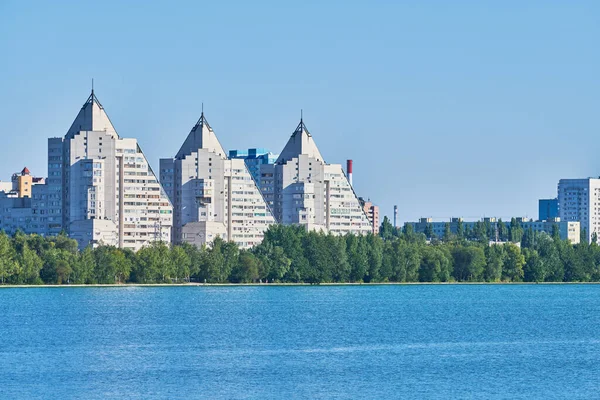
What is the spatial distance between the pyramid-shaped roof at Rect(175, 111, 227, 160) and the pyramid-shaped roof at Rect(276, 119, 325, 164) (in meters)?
13.5

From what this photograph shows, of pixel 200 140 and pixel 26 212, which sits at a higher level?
pixel 200 140

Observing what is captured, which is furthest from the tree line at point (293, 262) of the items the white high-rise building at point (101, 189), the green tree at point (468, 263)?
the white high-rise building at point (101, 189)

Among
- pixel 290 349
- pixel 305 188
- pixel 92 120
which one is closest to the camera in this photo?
pixel 290 349

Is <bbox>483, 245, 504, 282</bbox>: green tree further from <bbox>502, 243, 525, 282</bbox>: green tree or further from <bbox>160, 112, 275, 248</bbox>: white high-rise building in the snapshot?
<bbox>160, 112, 275, 248</bbox>: white high-rise building

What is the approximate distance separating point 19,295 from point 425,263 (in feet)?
174

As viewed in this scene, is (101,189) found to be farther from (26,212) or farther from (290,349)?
(290,349)

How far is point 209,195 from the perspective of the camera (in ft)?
568

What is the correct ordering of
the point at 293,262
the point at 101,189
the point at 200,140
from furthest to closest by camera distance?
the point at 200,140 < the point at 101,189 < the point at 293,262

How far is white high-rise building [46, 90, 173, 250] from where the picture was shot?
15850cm

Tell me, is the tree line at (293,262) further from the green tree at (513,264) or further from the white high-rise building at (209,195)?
the white high-rise building at (209,195)

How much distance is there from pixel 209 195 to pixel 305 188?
1874cm

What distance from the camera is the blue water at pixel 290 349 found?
180ft

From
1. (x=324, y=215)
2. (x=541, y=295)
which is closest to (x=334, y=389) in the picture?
(x=541, y=295)

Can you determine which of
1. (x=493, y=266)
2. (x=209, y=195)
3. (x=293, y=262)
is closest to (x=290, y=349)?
(x=293, y=262)
